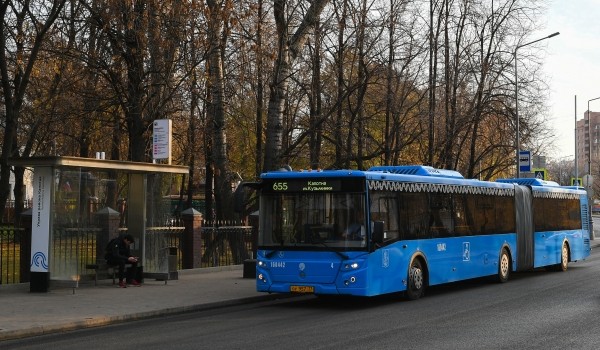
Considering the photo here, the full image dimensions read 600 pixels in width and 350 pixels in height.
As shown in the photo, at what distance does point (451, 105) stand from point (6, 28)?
20.1 meters

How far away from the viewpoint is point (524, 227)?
2381 cm

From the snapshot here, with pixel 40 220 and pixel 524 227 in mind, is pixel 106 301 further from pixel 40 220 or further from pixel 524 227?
pixel 524 227

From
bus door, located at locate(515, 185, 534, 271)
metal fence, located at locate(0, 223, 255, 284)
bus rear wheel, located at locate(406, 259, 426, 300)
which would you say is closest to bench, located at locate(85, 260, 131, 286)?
metal fence, located at locate(0, 223, 255, 284)

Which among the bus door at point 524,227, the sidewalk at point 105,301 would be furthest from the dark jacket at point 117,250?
the bus door at point 524,227

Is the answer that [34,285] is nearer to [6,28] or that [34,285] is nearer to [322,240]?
[322,240]

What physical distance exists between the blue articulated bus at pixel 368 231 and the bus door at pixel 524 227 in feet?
9.17

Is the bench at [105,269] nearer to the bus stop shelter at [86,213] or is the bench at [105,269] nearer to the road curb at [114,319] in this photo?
the bus stop shelter at [86,213]

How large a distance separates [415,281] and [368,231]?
2.43m

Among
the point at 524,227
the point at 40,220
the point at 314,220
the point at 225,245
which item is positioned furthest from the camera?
the point at 225,245

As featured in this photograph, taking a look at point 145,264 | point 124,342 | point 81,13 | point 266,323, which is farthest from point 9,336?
point 81,13

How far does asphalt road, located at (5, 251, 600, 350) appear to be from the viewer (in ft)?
36.7

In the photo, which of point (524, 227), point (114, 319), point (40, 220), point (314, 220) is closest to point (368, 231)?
point (314, 220)

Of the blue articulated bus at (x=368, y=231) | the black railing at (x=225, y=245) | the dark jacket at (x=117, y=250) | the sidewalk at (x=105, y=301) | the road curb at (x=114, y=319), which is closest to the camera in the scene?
the road curb at (x=114, y=319)

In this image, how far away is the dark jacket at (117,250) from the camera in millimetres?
18844
